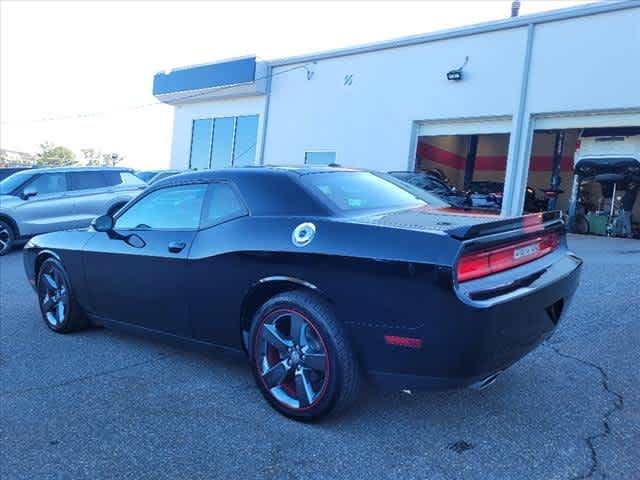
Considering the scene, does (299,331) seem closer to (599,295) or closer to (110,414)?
(110,414)

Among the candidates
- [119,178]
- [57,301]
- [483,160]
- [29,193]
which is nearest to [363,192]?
[57,301]

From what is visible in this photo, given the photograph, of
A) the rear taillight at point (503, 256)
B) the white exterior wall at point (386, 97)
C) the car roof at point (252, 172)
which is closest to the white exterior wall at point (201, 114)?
the white exterior wall at point (386, 97)

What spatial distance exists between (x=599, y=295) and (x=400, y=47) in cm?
1086

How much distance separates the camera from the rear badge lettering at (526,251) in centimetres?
302

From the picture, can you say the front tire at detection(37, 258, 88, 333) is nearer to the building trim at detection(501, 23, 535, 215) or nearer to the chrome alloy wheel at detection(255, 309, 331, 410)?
the chrome alloy wheel at detection(255, 309, 331, 410)

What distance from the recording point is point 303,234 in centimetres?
311

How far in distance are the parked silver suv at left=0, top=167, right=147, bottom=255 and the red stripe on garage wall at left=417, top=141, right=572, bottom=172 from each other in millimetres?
8763

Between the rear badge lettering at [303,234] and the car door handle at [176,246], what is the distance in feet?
3.22

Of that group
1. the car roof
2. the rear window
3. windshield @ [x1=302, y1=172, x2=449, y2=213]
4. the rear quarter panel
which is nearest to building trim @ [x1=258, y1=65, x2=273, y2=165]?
the rear window

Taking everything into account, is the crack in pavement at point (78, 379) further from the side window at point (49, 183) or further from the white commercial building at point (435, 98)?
the white commercial building at point (435, 98)

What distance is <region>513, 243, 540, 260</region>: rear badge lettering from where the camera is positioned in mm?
3022

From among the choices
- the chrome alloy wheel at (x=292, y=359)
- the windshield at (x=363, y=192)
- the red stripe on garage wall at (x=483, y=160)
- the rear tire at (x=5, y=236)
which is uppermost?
the red stripe on garage wall at (x=483, y=160)

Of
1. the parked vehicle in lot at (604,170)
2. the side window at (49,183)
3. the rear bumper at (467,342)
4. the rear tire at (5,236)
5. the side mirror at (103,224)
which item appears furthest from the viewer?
the parked vehicle in lot at (604,170)

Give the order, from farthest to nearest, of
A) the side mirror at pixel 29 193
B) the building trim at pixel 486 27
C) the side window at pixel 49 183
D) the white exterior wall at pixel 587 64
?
the building trim at pixel 486 27 < the white exterior wall at pixel 587 64 < the side window at pixel 49 183 < the side mirror at pixel 29 193
